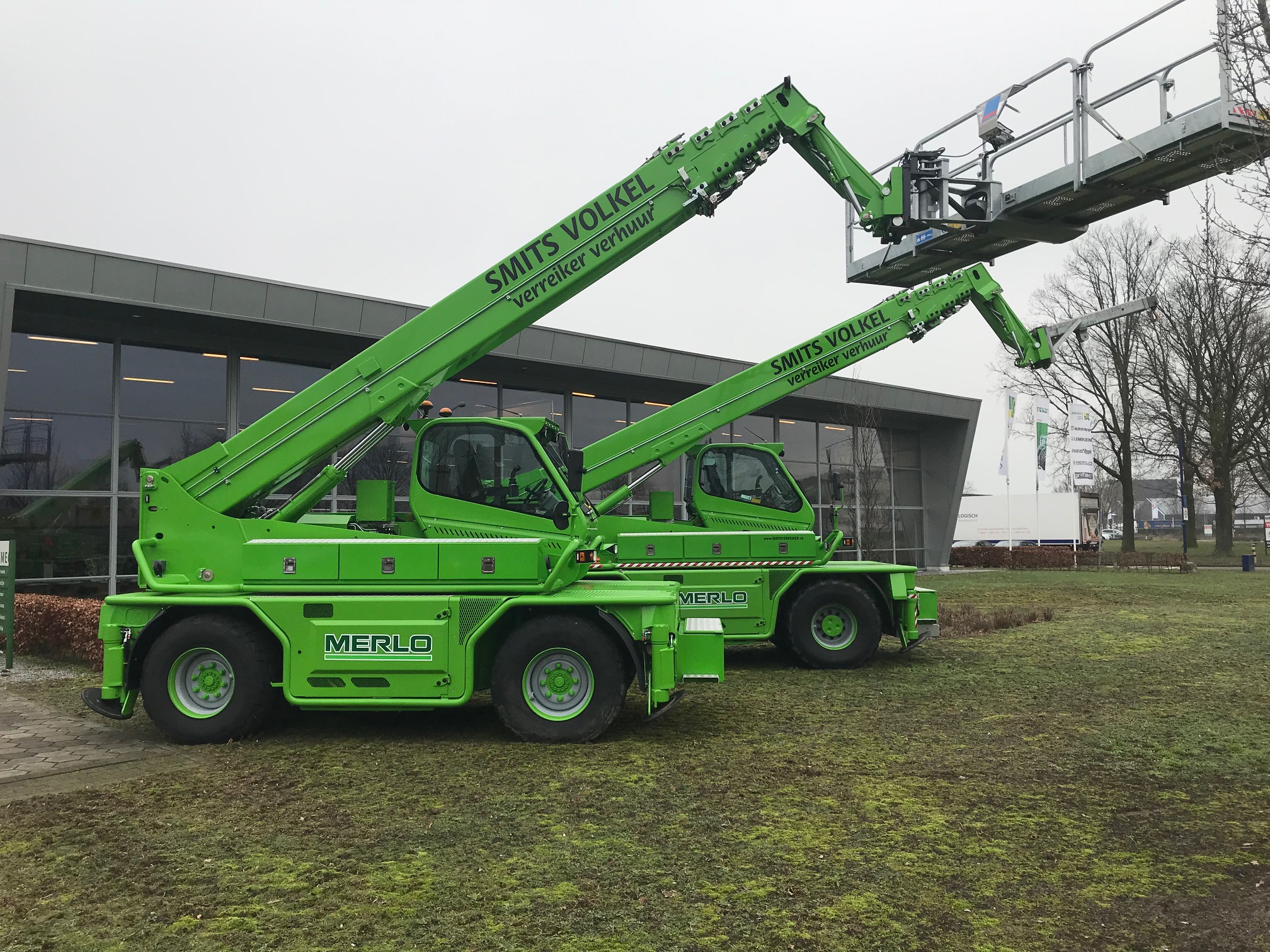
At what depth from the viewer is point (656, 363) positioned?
75.0ft

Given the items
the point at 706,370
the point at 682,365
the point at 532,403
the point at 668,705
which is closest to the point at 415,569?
the point at 668,705

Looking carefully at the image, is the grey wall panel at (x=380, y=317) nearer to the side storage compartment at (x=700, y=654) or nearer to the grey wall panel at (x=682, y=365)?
the grey wall panel at (x=682, y=365)

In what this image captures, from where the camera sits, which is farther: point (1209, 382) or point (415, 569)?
point (1209, 382)

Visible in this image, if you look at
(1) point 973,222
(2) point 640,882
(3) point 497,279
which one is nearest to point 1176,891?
(2) point 640,882

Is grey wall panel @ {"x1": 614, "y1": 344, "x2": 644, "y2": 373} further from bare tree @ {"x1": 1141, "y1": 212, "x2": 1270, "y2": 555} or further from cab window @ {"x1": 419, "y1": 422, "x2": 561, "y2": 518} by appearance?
bare tree @ {"x1": 1141, "y1": 212, "x2": 1270, "y2": 555}

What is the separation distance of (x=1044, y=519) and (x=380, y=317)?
39.2 m

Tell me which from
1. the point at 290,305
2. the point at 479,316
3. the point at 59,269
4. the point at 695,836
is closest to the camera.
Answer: the point at 695,836

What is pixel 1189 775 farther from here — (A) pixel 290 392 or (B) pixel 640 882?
(A) pixel 290 392

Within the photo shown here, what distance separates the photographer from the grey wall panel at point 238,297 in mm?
15867

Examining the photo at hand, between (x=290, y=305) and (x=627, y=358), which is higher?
(x=627, y=358)

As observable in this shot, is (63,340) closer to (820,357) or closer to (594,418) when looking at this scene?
(594,418)

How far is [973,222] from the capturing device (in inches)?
427

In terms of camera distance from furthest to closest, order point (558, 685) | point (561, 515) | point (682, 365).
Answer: point (682, 365), point (561, 515), point (558, 685)

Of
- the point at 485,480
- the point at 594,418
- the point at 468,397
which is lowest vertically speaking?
the point at 485,480
